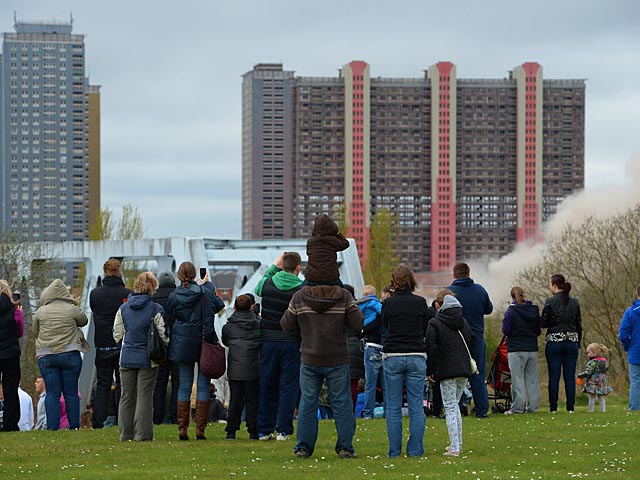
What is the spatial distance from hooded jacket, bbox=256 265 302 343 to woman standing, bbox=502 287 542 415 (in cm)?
486

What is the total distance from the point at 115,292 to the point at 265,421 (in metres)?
2.86

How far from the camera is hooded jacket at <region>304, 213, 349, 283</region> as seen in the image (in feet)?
34.8

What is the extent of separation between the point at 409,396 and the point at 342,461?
94cm

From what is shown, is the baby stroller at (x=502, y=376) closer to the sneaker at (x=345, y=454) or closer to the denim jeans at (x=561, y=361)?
the denim jeans at (x=561, y=361)

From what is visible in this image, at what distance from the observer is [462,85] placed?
14738 centimetres

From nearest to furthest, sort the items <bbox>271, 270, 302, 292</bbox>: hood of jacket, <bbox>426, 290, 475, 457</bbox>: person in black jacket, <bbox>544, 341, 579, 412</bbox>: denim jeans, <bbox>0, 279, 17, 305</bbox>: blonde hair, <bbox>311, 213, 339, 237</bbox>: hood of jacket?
<bbox>311, 213, 339, 237</bbox>: hood of jacket < <bbox>426, 290, 475, 457</bbox>: person in black jacket < <bbox>271, 270, 302, 292</bbox>: hood of jacket < <bbox>0, 279, 17, 305</bbox>: blonde hair < <bbox>544, 341, 579, 412</bbox>: denim jeans

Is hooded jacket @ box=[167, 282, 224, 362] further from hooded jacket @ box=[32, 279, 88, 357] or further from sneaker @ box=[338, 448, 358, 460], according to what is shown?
sneaker @ box=[338, 448, 358, 460]

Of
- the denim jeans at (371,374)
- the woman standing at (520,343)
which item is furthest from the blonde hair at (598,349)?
the denim jeans at (371,374)

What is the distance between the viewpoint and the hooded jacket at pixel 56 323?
13781 millimetres

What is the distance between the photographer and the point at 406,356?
10.8 m

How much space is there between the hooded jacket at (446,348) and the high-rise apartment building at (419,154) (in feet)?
441

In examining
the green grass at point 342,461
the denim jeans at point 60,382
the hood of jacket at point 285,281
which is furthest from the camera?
the denim jeans at point 60,382

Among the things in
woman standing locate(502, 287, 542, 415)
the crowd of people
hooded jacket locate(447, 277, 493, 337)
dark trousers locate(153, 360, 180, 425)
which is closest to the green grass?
the crowd of people

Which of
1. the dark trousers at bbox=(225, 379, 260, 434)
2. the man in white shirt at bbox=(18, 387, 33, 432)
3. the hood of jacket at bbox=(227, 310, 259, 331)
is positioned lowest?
the man in white shirt at bbox=(18, 387, 33, 432)
